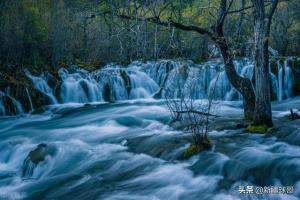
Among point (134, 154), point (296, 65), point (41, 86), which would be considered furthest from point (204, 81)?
point (134, 154)

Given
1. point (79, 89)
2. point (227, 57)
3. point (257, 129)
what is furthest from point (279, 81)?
point (257, 129)

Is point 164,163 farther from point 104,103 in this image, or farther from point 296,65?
point 296,65

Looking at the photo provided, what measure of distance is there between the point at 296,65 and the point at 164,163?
12110 mm

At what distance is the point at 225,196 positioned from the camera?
239 inches

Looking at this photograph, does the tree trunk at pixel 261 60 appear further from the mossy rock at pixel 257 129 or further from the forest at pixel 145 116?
the mossy rock at pixel 257 129

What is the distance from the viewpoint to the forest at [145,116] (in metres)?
6.91

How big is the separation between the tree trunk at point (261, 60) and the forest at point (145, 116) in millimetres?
21

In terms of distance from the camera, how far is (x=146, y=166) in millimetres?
7789

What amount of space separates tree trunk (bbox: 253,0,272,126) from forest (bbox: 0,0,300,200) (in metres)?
0.02

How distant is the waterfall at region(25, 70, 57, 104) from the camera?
17.4 metres

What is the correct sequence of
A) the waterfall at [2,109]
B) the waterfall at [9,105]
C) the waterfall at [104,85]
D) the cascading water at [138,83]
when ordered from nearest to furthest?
1. the waterfall at [2,109]
2. the waterfall at [9,105]
3. the cascading water at [138,83]
4. the waterfall at [104,85]

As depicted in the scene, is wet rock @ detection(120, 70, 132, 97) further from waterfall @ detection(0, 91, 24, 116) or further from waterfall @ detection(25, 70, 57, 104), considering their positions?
waterfall @ detection(0, 91, 24, 116)

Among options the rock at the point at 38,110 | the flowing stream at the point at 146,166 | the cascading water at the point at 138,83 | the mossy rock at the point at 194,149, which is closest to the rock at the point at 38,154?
the flowing stream at the point at 146,166

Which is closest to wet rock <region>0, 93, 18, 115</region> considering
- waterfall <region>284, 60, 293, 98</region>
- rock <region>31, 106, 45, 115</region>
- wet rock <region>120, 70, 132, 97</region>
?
rock <region>31, 106, 45, 115</region>
